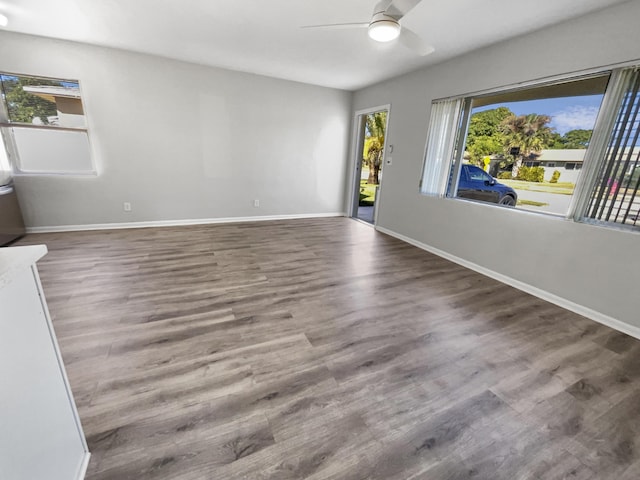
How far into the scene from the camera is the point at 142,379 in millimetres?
1623

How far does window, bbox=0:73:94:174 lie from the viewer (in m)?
3.73

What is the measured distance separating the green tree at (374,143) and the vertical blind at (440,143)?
3.17 m

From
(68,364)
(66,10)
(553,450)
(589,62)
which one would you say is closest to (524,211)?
(589,62)

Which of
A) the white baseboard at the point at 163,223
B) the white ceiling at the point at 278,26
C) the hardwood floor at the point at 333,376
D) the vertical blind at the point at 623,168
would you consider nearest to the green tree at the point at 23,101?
the white ceiling at the point at 278,26

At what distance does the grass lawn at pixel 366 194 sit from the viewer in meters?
8.11

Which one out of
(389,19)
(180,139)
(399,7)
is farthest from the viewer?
(180,139)

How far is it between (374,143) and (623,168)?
19.3 feet

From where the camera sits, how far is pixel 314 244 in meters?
4.16

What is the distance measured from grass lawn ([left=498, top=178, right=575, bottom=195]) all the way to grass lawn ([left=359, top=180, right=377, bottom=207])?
4778 millimetres

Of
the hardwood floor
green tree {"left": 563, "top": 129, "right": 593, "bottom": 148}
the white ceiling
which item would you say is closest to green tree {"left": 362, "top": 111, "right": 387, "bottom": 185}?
the white ceiling

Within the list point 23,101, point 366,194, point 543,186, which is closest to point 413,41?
point 543,186

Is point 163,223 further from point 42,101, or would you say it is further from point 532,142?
point 532,142

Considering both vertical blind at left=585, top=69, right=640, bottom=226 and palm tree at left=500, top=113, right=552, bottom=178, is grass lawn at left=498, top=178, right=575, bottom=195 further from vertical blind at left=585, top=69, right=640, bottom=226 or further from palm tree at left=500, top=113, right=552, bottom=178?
vertical blind at left=585, top=69, right=640, bottom=226

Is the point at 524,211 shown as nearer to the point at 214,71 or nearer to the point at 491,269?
the point at 491,269
